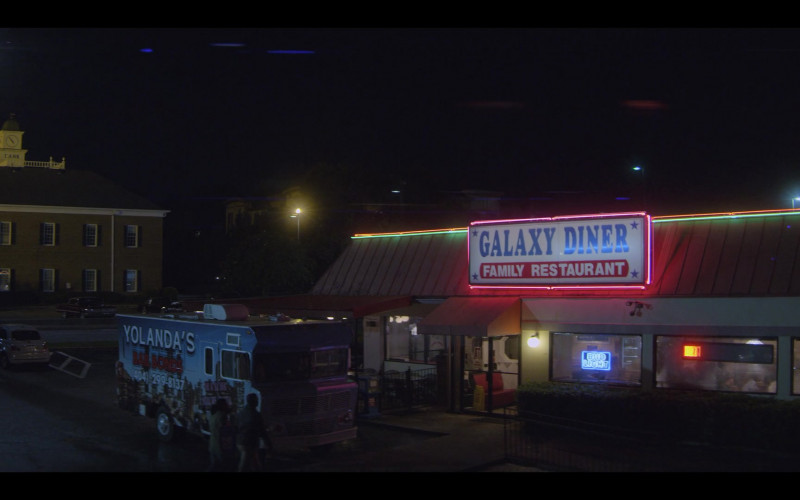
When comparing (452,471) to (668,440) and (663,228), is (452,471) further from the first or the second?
(663,228)

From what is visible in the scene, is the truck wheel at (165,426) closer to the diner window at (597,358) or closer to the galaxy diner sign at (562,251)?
the galaxy diner sign at (562,251)

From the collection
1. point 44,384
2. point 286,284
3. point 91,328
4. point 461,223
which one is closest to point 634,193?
point 461,223

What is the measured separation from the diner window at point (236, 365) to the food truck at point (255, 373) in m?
0.02

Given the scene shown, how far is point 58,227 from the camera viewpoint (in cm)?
6122

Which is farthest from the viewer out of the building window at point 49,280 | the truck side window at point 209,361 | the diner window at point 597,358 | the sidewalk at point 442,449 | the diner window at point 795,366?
the building window at point 49,280

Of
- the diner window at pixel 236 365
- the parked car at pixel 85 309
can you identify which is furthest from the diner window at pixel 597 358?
the parked car at pixel 85 309

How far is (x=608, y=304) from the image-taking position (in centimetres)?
1859

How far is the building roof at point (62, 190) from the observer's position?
60.7m

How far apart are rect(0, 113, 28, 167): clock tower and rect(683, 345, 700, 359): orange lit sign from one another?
8015 cm

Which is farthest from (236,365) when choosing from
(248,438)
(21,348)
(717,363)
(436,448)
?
(21,348)

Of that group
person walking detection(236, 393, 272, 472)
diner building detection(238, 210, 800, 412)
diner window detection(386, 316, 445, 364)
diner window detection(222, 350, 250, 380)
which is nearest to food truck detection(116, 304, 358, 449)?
diner window detection(222, 350, 250, 380)

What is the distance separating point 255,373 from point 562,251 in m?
8.80

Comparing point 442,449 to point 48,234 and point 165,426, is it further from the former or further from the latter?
point 48,234

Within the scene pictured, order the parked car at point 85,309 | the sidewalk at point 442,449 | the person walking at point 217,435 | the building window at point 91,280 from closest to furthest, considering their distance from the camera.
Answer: the person walking at point 217,435
the sidewalk at point 442,449
the parked car at point 85,309
the building window at point 91,280
